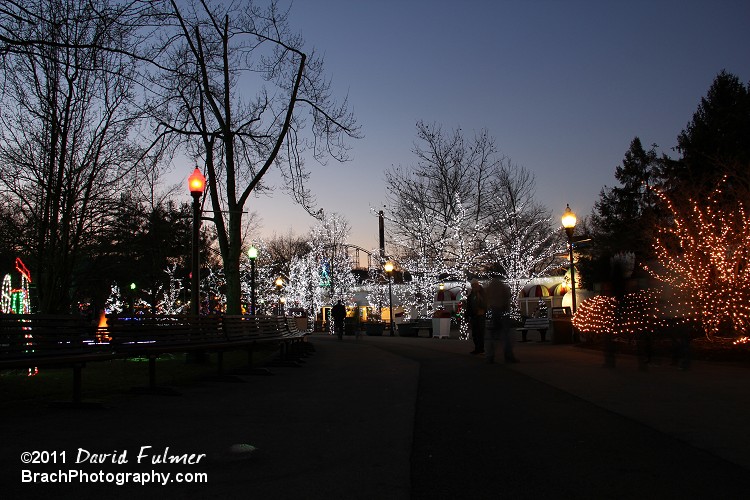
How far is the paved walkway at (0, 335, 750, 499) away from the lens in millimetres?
4324

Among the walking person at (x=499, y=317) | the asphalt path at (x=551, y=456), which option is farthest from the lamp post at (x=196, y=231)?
the asphalt path at (x=551, y=456)

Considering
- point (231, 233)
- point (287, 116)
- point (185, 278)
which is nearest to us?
point (231, 233)

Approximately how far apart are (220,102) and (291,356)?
9063 mm

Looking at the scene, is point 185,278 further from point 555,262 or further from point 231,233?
point 555,262

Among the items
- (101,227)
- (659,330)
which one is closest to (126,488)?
(659,330)

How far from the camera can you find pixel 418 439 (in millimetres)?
5965

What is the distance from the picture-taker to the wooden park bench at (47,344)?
22.0 ft

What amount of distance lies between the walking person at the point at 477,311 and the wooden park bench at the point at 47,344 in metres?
9.24

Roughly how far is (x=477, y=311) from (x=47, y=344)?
1043 cm

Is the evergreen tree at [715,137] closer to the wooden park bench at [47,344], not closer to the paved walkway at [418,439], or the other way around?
the paved walkway at [418,439]

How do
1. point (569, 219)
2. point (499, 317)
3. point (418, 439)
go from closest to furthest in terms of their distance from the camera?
point (418, 439), point (499, 317), point (569, 219)

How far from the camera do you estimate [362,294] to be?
2525 inches

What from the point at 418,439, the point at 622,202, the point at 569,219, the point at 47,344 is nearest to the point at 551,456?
the point at 418,439

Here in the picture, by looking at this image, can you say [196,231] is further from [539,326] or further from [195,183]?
[539,326]
